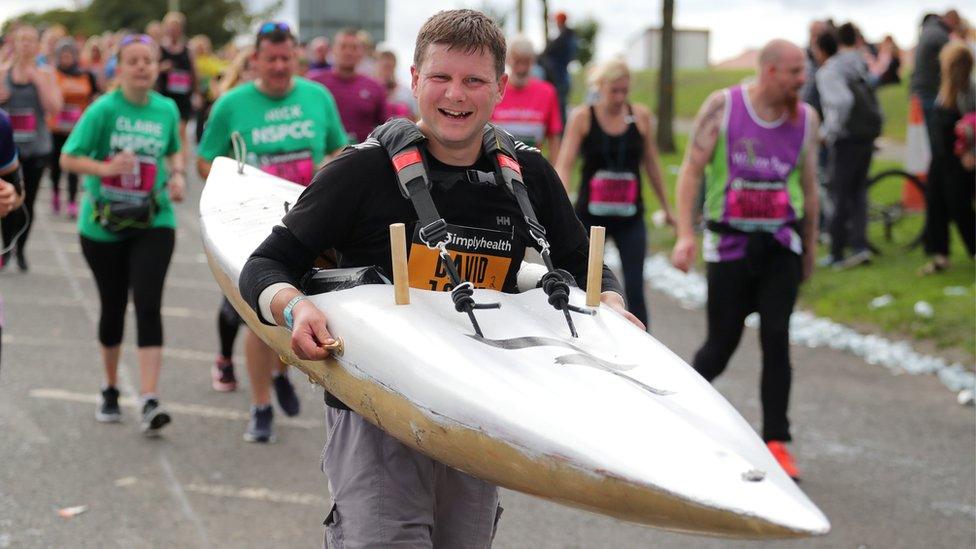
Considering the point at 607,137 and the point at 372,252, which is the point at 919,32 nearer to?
the point at 607,137

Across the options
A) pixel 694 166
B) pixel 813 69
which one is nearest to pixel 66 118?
pixel 813 69

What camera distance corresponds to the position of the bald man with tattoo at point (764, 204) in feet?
19.3

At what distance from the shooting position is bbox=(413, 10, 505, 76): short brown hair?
10.2 feet

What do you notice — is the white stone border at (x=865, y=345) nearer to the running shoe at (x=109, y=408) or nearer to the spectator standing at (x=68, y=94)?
the running shoe at (x=109, y=408)

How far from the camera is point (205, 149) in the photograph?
6.43 m

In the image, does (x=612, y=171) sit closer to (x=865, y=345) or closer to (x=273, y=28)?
(x=273, y=28)

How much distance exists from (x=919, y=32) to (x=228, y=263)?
9131 mm

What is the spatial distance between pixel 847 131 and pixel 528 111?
3.74 m

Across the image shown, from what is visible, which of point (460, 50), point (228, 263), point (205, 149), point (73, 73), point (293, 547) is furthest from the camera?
point (73, 73)

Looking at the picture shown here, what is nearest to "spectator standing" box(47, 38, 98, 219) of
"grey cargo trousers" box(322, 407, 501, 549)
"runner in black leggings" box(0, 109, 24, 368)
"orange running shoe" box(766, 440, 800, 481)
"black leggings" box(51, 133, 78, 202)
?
"black leggings" box(51, 133, 78, 202)

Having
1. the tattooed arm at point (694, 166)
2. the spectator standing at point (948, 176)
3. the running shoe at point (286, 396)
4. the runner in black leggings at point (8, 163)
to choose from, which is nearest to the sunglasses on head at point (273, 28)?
the runner in black leggings at point (8, 163)

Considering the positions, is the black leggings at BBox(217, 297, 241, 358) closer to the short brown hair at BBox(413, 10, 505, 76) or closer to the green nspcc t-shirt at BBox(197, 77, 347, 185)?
the green nspcc t-shirt at BBox(197, 77, 347, 185)

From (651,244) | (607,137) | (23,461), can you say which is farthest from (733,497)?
(651,244)

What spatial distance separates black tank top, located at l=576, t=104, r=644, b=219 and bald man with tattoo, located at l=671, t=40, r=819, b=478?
1304mm
